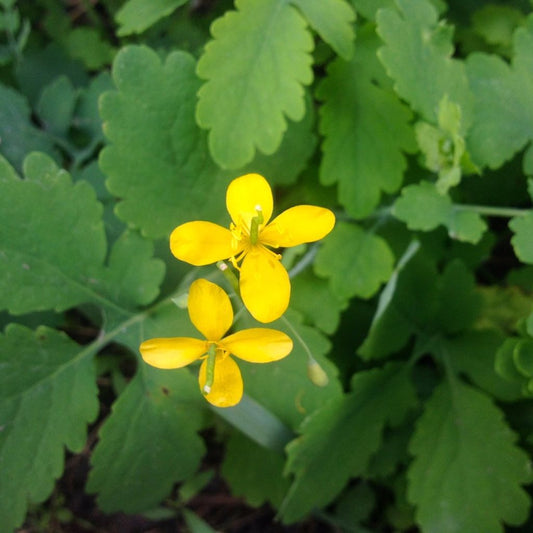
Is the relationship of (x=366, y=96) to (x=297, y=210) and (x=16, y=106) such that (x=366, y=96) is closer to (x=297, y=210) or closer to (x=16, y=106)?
(x=297, y=210)

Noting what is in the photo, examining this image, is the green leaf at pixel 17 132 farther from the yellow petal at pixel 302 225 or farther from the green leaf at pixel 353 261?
the yellow petal at pixel 302 225

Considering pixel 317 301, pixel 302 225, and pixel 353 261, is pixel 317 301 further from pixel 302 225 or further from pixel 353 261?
pixel 302 225

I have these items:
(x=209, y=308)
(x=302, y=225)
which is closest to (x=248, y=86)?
(x=302, y=225)

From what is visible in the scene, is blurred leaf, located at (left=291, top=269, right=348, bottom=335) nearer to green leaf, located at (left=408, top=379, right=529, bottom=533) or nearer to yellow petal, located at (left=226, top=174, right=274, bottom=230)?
green leaf, located at (left=408, top=379, right=529, bottom=533)

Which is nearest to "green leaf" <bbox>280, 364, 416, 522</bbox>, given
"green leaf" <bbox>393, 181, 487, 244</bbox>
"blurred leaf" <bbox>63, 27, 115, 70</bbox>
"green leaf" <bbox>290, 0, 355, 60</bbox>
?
"green leaf" <bbox>393, 181, 487, 244</bbox>

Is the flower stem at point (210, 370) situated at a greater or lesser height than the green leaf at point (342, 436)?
greater

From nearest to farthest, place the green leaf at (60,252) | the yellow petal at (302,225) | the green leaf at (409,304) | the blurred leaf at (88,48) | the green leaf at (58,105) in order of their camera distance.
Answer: the yellow petal at (302,225), the green leaf at (60,252), the green leaf at (409,304), the green leaf at (58,105), the blurred leaf at (88,48)

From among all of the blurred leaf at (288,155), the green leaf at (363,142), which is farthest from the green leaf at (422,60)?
the blurred leaf at (288,155)
